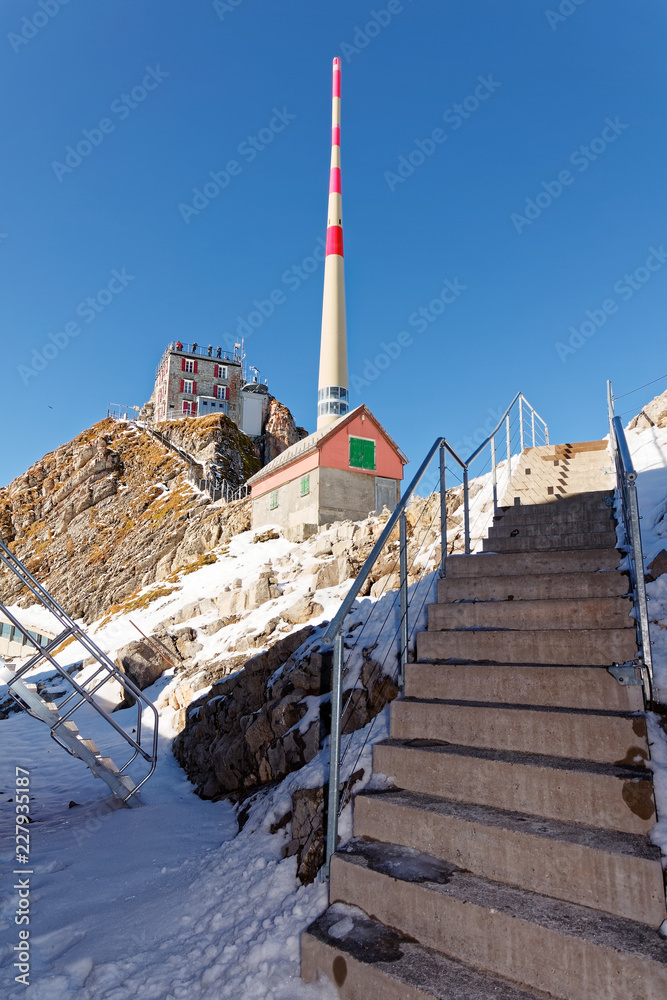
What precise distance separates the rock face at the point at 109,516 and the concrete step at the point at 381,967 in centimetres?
2235

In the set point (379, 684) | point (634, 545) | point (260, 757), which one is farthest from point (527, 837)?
point (260, 757)

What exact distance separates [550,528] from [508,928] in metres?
4.44

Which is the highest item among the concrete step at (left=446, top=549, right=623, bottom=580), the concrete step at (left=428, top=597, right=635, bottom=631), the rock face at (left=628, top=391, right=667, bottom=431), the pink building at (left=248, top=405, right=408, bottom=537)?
the pink building at (left=248, top=405, right=408, bottom=537)

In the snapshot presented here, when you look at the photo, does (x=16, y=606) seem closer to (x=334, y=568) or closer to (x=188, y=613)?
(x=188, y=613)

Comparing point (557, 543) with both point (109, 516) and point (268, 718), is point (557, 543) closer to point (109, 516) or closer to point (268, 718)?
point (268, 718)

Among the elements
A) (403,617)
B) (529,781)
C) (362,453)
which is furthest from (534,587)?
(362,453)

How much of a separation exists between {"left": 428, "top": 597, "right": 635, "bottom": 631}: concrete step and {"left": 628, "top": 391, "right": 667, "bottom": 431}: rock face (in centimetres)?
733

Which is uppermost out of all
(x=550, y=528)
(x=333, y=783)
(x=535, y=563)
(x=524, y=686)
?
(x=550, y=528)

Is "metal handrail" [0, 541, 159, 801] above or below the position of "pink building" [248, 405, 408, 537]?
below

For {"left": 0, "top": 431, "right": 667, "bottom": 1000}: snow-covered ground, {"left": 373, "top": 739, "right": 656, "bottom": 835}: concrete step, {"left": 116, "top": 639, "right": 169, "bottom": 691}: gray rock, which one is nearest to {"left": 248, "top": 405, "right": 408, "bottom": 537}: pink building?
{"left": 116, "top": 639, "right": 169, "bottom": 691}: gray rock

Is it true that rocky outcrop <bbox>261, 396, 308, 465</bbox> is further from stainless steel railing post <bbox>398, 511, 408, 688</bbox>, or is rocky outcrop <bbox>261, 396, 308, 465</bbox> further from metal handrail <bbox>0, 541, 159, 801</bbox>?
stainless steel railing post <bbox>398, 511, 408, 688</bbox>

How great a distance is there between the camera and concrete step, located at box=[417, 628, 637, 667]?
371 cm

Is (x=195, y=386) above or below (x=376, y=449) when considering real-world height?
above

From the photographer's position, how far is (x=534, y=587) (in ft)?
15.0
